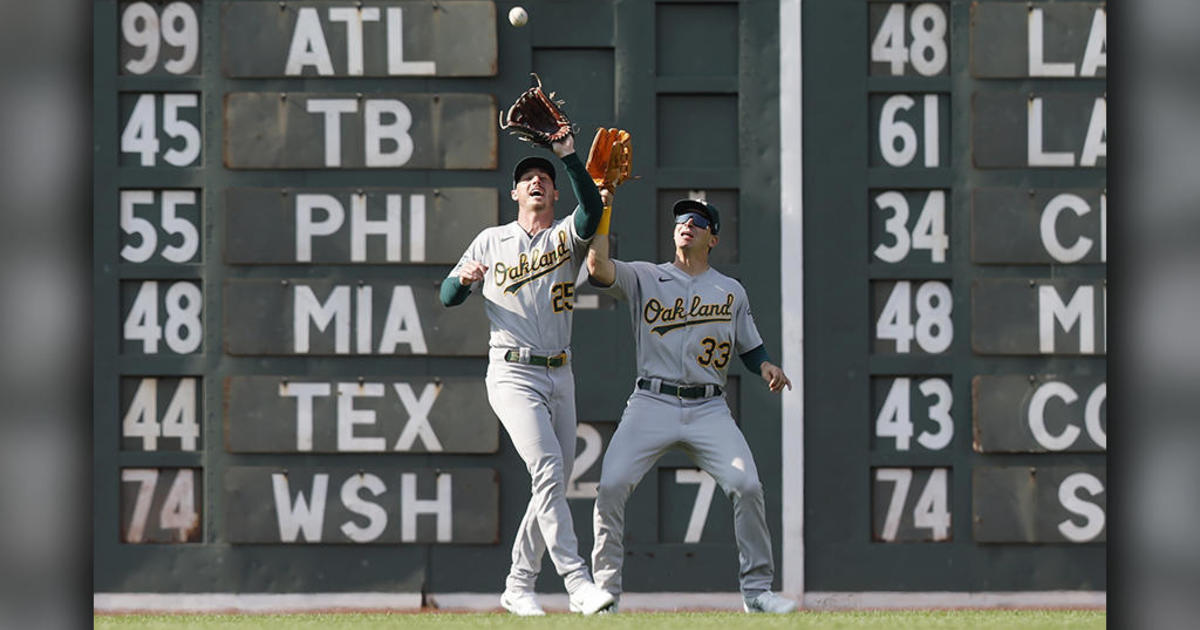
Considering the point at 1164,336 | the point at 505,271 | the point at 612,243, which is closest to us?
the point at 1164,336

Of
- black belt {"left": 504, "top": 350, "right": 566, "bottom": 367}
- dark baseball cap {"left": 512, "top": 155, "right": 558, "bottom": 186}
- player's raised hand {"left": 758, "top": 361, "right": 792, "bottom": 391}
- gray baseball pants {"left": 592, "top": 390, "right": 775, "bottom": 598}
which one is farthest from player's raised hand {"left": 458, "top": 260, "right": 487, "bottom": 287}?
player's raised hand {"left": 758, "top": 361, "right": 792, "bottom": 391}

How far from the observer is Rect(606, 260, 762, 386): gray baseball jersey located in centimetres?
546

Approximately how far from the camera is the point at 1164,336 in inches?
58.8

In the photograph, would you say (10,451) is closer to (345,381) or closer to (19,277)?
(19,277)

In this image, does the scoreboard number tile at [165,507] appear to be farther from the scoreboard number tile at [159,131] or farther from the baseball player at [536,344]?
the baseball player at [536,344]

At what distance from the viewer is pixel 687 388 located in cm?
544

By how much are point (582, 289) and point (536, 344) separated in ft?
3.67

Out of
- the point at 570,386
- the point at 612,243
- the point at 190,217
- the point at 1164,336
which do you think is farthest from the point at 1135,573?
the point at 190,217

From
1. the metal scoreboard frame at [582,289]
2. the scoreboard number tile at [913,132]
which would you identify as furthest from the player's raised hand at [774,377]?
the scoreboard number tile at [913,132]

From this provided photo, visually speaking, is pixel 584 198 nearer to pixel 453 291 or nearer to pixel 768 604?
pixel 453 291

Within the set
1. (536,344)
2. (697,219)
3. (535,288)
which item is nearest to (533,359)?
(536,344)

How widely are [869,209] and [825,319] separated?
49cm

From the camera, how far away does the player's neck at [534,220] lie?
551cm

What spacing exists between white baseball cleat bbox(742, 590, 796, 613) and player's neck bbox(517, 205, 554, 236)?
1.48 m
